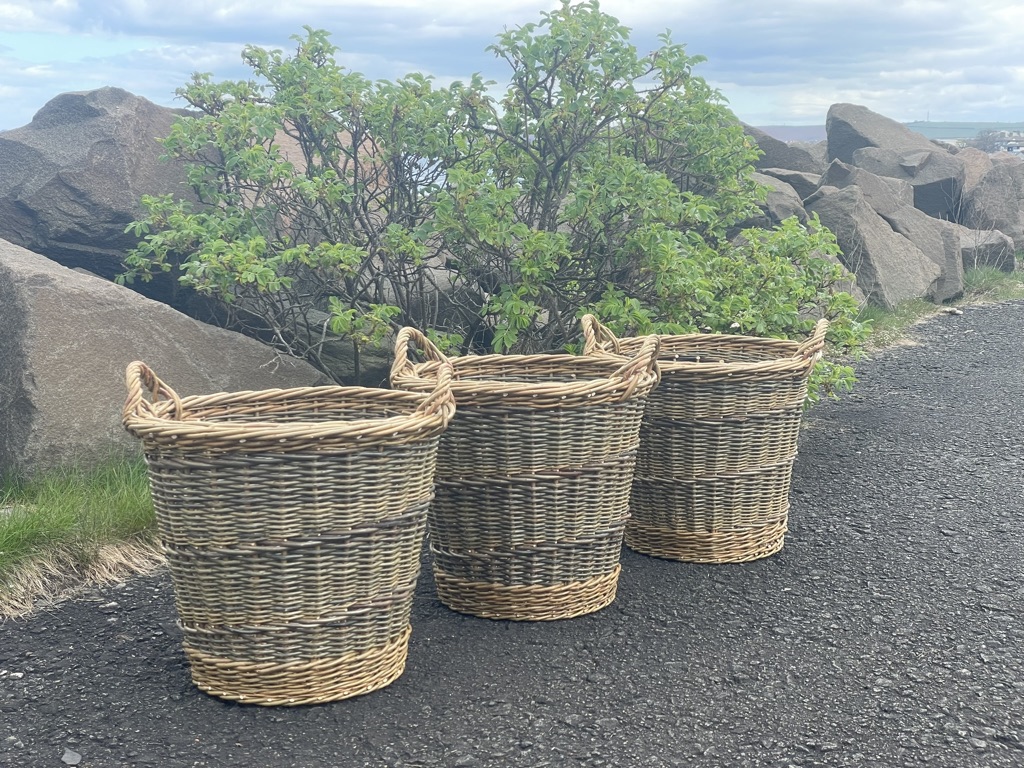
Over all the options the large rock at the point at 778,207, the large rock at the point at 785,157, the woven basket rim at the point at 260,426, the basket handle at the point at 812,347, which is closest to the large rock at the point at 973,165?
the large rock at the point at 785,157

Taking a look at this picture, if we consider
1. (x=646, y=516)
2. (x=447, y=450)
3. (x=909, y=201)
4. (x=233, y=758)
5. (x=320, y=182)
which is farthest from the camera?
(x=909, y=201)

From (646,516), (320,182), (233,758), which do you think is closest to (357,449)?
(233,758)

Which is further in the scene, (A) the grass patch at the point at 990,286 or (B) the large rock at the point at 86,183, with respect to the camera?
(A) the grass patch at the point at 990,286

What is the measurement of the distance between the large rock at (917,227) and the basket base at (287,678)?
30.3 feet

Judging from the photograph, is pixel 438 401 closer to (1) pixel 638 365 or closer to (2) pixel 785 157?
(1) pixel 638 365

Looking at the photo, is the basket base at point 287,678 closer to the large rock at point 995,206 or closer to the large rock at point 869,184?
the large rock at point 869,184

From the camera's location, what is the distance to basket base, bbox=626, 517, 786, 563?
3768 millimetres

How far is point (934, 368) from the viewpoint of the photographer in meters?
7.60

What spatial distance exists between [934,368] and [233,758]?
6.41 m

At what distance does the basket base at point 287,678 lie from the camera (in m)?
2.72

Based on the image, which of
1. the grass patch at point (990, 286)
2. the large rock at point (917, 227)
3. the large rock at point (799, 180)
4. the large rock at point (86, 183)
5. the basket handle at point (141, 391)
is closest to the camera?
the basket handle at point (141, 391)

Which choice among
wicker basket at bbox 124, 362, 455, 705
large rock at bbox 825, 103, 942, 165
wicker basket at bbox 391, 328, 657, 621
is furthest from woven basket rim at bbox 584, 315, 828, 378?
large rock at bbox 825, 103, 942, 165

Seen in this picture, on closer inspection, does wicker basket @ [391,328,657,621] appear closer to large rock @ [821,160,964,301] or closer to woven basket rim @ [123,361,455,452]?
woven basket rim @ [123,361,455,452]

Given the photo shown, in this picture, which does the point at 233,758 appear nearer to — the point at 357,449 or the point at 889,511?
the point at 357,449
